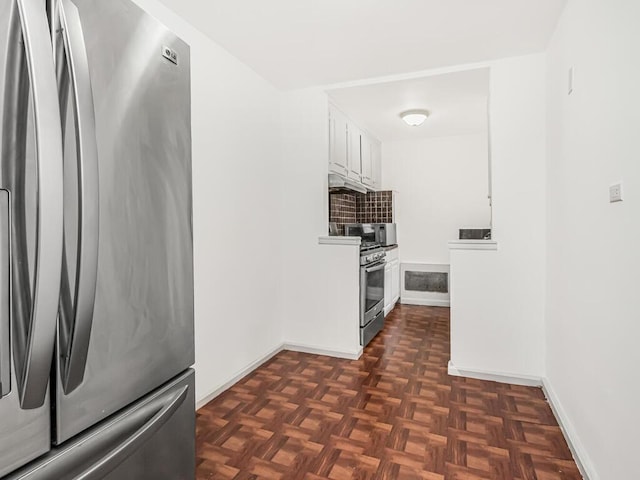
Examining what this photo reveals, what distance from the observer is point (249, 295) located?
300cm

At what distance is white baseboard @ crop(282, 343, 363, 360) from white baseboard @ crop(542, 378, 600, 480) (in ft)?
4.71

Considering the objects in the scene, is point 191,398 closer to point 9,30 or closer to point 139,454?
point 139,454

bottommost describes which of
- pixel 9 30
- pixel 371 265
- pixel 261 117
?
pixel 371 265

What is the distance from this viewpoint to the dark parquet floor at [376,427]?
180 centimetres

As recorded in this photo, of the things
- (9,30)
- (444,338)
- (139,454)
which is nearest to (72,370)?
(139,454)

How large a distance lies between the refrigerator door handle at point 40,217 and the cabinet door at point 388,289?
13.0 ft

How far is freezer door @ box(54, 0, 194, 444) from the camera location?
0.79 meters

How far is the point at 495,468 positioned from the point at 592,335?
78 cm

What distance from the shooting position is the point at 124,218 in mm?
938

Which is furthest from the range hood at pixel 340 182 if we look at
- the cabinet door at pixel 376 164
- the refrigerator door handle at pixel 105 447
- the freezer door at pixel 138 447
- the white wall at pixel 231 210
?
the refrigerator door handle at pixel 105 447

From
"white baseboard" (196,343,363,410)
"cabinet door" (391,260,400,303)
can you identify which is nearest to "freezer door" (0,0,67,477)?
"white baseboard" (196,343,363,410)

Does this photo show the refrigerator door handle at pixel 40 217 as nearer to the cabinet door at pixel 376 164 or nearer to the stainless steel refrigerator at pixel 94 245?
the stainless steel refrigerator at pixel 94 245

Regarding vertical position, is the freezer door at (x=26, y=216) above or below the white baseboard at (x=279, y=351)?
above

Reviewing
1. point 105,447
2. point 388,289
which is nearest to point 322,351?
point 388,289
